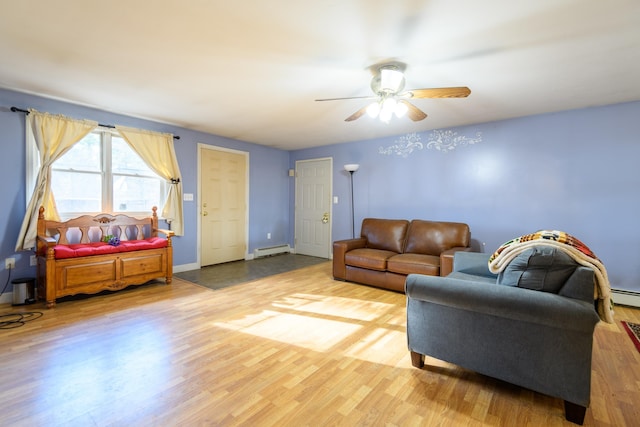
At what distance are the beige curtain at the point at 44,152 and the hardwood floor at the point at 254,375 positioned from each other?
835mm

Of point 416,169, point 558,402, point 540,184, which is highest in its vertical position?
point 416,169

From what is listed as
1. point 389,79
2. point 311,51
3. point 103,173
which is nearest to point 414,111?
point 389,79

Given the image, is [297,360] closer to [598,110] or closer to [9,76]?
[9,76]

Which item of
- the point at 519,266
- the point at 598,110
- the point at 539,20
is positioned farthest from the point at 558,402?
the point at 598,110

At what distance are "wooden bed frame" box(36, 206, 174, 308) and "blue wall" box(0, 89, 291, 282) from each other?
315 mm

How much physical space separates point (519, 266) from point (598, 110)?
302 centimetres

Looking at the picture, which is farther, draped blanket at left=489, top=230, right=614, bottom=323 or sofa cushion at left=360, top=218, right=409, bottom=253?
sofa cushion at left=360, top=218, right=409, bottom=253

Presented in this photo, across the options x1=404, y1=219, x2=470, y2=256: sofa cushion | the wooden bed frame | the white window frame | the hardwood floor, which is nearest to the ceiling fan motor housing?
the hardwood floor

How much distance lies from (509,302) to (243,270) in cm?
391

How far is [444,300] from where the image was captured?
1.81 meters

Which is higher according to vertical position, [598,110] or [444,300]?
[598,110]

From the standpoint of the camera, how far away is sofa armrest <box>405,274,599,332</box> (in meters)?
1.48

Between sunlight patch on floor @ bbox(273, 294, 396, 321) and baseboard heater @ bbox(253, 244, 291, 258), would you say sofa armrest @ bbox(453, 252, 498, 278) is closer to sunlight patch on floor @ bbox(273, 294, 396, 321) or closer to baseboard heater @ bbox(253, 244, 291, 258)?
sunlight patch on floor @ bbox(273, 294, 396, 321)

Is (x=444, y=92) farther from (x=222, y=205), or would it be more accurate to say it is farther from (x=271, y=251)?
(x=271, y=251)
